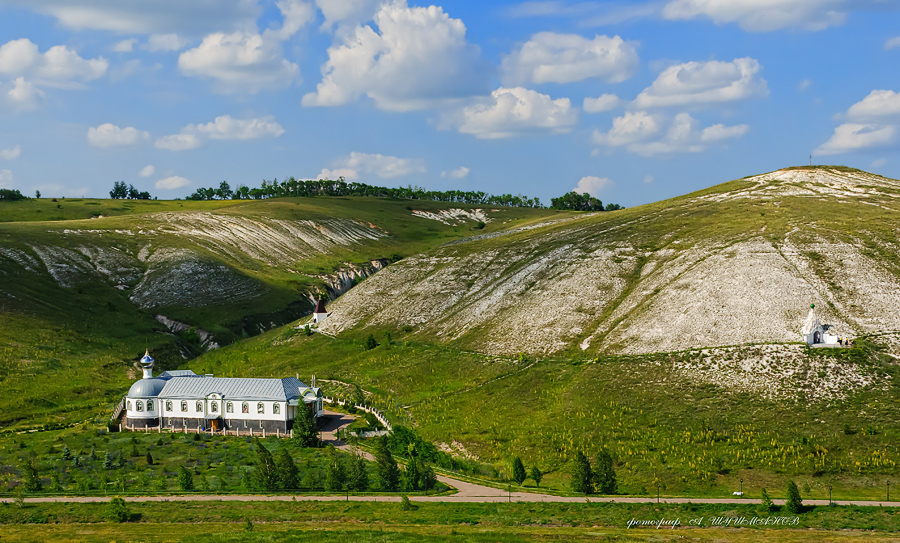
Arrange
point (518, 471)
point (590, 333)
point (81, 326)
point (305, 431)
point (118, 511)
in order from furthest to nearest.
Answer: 1. point (81, 326)
2. point (590, 333)
3. point (305, 431)
4. point (518, 471)
5. point (118, 511)

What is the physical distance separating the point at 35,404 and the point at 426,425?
51.1 metres

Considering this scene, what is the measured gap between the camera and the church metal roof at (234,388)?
284 feet

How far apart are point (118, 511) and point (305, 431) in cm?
2287

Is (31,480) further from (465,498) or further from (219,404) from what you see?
(465,498)

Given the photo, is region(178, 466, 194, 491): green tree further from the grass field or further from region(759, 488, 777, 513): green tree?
region(759, 488, 777, 513): green tree

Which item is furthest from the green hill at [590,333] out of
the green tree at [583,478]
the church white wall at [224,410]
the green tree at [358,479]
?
the church white wall at [224,410]

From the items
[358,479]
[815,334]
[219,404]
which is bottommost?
[358,479]

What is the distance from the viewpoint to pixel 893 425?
225 ft

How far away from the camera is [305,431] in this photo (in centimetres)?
7800

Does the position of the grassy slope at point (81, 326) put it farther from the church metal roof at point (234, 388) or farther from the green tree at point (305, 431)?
the green tree at point (305, 431)

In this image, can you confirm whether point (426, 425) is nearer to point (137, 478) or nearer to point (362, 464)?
point (362, 464)

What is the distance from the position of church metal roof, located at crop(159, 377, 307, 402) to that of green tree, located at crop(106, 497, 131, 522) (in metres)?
27.2

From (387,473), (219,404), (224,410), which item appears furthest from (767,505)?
(219,404)

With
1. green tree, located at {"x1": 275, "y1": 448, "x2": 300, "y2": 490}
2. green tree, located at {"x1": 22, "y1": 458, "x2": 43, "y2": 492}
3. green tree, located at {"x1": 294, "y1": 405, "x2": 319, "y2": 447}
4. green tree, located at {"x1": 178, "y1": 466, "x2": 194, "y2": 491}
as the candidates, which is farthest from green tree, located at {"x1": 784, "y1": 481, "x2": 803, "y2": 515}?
green tree, located at {"x1": 22, "y1": 458, "x2": 43, "y2": 492}
